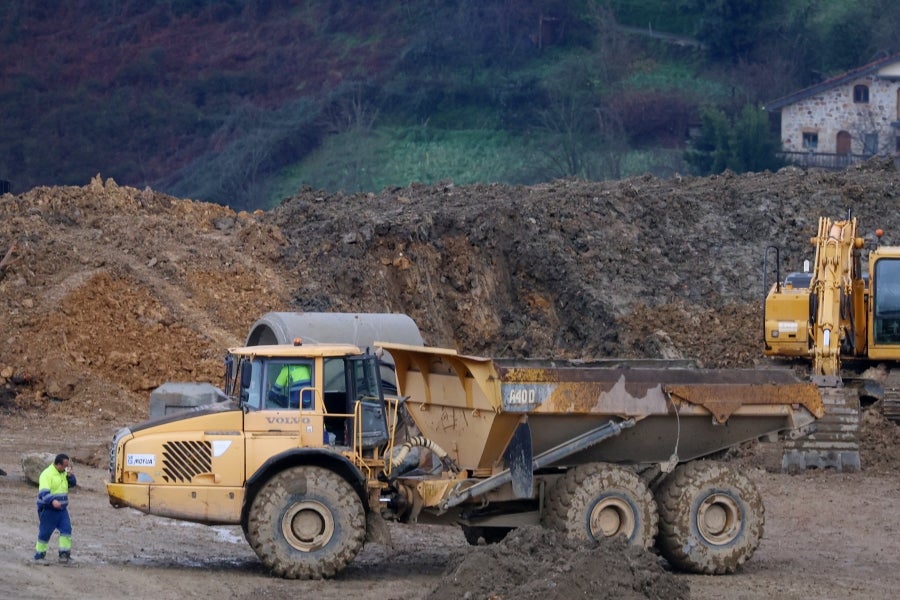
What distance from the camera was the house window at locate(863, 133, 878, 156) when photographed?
5278 centimetres

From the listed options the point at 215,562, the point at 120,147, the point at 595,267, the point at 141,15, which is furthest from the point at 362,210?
the point at 141,15

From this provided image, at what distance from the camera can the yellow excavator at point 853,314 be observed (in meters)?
19.7

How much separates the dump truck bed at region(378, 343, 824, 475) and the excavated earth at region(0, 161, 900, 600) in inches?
70.7

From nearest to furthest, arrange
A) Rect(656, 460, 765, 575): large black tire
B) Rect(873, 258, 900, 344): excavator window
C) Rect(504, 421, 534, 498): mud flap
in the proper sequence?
Rect(504, 421, 534, 498): mud flap → Rect(656, 460, 765, 575): large black tire → Rect(873, 258, 900, 344): excavator window

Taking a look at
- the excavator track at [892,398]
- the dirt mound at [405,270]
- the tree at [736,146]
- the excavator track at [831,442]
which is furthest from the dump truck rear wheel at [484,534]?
the tree at [736,146]

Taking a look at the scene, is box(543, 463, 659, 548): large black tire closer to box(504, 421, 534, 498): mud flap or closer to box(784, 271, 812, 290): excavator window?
→ box(504, 421, 534, 498): mud flap

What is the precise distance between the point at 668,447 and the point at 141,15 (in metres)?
54.9

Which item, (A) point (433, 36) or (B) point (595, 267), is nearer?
(B) point (595, 267)

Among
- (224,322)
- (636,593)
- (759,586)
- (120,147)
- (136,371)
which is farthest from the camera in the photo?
(120,147)

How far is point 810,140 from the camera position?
54.2 m

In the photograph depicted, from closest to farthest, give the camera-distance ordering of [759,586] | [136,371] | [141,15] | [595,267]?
[759,586] < [136,371] < [595,267] < [141,15]

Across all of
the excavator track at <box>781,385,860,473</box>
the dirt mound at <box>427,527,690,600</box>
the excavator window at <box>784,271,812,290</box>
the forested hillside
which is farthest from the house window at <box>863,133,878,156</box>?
the dirt mound at <box>427,527,690,600</box>

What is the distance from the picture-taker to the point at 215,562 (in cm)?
1354

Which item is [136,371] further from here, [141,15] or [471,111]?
[141,15]
